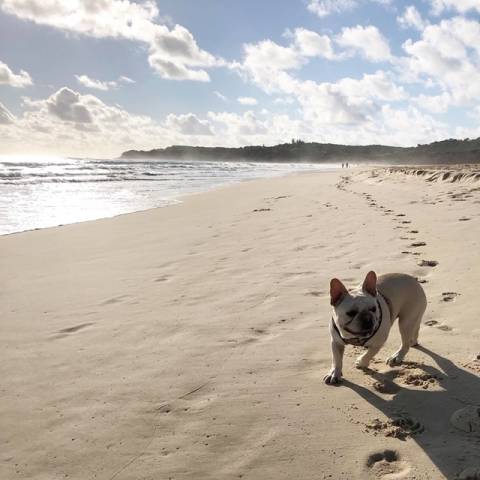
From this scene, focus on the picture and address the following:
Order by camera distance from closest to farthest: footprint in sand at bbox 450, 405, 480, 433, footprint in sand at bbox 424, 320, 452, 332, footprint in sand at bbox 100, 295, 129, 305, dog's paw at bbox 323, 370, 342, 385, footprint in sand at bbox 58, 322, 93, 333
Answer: footprint in sand at bbox 450, 405, 480, 433 → dog's paw at bbox 323, 370, 342, 385 → footprint in sand at bbox 424, 320, 452, 332 → footprint in sand at bbox 58, 322, 93, 333 → footprint in sand at bbox 100, 295, 129, 305

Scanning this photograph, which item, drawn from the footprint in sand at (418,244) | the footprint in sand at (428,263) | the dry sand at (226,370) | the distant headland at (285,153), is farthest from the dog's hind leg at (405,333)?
the distant headland at (285,153)

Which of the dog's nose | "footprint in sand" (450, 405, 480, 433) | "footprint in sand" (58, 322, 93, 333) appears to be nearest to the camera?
"footprint in sand" (450, 405, 480, 433)

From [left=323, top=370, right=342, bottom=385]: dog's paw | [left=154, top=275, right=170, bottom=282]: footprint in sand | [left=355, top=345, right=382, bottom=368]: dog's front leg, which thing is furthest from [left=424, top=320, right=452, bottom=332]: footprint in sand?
[left=154, top=275, right=170, bottom=282]: footprint in sand

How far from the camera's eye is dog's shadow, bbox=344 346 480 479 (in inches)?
101

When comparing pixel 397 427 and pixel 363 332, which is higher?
pixel 363 332

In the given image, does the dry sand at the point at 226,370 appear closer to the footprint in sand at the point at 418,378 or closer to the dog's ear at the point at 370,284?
the footprint in sand at the point at 418,378

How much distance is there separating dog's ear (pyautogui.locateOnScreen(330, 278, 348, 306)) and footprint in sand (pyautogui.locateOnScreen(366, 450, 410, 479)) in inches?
44.3

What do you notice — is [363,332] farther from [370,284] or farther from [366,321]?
[370,284]

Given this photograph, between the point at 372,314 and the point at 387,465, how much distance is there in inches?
41.0

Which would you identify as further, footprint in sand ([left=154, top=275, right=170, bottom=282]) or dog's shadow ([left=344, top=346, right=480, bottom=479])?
footprint in sand ([left=154, top=275, right=170, bottom=282])

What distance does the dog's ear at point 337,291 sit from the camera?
341 cm

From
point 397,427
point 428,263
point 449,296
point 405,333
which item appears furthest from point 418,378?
point 428,263

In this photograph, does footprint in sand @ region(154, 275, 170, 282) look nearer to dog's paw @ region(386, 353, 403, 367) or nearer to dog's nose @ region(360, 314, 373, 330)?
dog's paw @ region(386, 353, 403, 367)

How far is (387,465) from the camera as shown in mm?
2578
